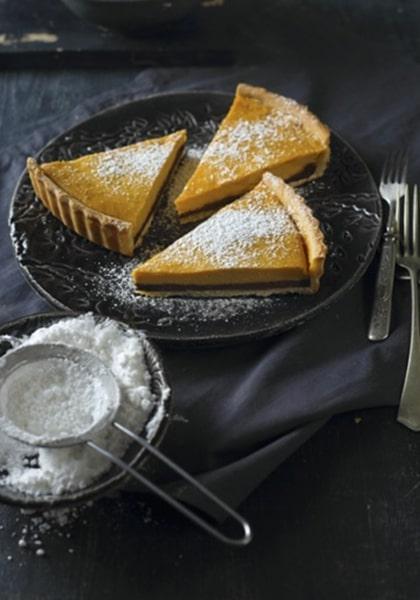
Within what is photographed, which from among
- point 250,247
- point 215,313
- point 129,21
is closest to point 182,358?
point 215,313

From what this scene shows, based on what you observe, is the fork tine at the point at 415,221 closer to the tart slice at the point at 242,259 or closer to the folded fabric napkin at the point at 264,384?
the folded fabric napkin at the point at 264,384

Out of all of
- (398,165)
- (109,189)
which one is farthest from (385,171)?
(109,189)

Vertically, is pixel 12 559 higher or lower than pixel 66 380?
lower

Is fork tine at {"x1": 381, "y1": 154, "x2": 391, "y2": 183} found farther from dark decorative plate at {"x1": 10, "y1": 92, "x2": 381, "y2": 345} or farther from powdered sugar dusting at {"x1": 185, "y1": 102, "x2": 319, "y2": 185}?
powdered sugar dusting at {"x1": 185, "y1": 102, "x2": 319, "y2": 185}

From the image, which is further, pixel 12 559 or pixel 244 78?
pixel 244 78


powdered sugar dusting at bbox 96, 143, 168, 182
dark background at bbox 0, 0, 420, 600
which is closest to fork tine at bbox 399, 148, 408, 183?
powdered sugar dusting at bbox 96, 143, 168, 182

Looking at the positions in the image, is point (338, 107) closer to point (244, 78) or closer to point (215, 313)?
point (244, 78)

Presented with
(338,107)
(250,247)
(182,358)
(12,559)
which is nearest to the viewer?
(12,559)
